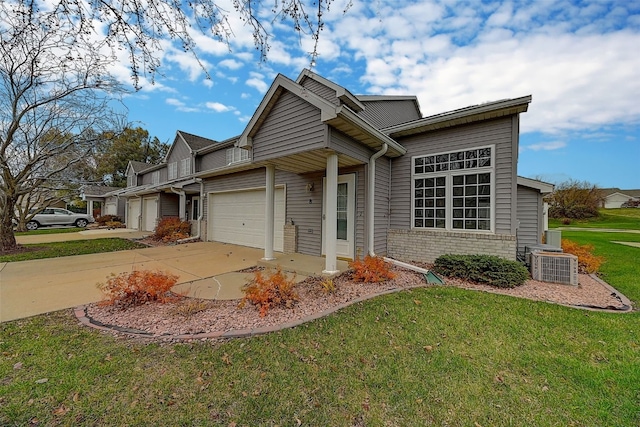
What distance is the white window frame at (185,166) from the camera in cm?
1738

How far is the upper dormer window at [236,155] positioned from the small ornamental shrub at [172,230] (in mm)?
4247

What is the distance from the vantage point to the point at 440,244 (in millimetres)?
7000

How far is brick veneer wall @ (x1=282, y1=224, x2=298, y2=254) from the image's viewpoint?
28.8 ft

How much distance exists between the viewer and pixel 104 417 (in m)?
2.02

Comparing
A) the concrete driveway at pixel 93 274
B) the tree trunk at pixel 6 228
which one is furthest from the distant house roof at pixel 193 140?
the concrete driveway at pixel 93 274

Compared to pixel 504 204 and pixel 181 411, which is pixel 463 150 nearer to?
pixel 504 204

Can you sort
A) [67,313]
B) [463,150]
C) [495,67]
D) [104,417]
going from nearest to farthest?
[104,417]
[67,313]
[463,150]
[495,67]

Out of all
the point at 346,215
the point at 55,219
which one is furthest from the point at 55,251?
the point at 55,219

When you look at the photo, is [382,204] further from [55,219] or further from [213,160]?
[55,219]

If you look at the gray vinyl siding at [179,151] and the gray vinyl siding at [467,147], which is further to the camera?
the gray vinyl siding at [179,151]

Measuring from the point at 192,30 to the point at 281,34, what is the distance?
986 mm

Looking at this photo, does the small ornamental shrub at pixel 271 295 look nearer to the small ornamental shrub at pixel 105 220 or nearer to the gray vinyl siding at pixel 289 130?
the gray vinyl siding at pixel 289 130

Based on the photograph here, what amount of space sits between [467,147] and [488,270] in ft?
10.4

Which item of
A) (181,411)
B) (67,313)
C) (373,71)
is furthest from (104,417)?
(373,71)
